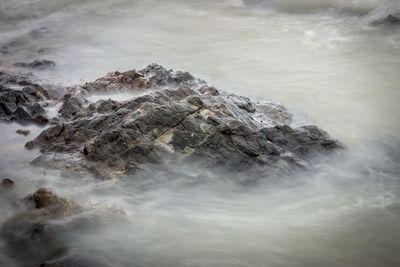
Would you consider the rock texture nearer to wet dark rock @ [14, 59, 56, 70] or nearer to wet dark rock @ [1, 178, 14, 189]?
wet dark rock @ [1, 178, 14, 189]

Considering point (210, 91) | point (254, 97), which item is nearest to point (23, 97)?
point (210, 91)

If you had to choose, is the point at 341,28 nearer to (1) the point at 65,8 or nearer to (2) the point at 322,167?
(2) the point at 322,167

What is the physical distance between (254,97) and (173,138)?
4.36m

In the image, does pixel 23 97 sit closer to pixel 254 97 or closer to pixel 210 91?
pixel 210 91

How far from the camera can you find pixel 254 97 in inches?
426

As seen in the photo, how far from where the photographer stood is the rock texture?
6.90m

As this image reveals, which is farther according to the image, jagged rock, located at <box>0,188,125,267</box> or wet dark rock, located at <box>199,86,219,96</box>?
wet dark rock, located at <box>199,86,219,96</box>

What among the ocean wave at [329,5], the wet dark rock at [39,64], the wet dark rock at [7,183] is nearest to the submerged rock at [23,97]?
the wet dark rock at [39,64]

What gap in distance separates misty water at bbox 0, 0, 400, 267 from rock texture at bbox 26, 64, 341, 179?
0.84 feet

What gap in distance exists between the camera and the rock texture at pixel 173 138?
6898 millimetres

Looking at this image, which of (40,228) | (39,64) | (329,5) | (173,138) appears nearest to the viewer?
(40,228)

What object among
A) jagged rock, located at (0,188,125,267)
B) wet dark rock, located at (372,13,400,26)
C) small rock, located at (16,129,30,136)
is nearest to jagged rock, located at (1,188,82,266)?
jagged rock, located at (0,188,125,267)

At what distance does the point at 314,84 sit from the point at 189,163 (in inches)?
257

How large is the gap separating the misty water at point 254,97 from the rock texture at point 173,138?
26 centimetres
